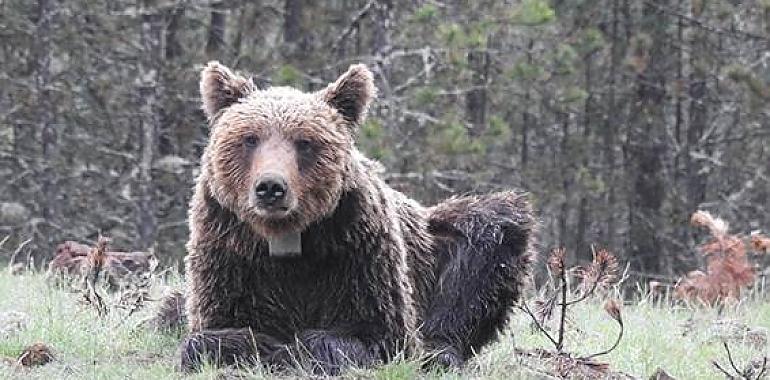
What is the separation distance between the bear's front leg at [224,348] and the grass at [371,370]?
98mm

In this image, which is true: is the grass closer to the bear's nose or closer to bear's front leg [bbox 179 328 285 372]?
bear's front leg [bbox 179 328 285 372]

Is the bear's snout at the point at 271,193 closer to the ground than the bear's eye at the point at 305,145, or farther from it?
closer to the ground

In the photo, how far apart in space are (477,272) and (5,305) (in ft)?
9.87

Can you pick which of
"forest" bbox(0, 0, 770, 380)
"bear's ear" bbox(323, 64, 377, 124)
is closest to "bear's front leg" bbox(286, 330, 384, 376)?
"bear's ear" bbox(323, 64, 377, 124)

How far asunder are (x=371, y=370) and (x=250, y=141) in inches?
45.9

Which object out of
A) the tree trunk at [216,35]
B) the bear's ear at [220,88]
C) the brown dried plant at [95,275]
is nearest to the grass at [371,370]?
the brown dried plant at [95,275]

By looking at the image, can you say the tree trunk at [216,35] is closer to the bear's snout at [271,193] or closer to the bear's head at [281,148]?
the bear's head at [281,148]

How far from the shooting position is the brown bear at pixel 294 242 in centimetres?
541

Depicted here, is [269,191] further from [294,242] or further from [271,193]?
[294,242]

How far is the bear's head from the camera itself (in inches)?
209

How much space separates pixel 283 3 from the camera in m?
26.0

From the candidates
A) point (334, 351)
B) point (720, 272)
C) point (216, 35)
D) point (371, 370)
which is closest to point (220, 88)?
point (334, 351)

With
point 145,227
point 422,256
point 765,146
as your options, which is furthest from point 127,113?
point 422,256

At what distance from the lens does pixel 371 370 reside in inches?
209
